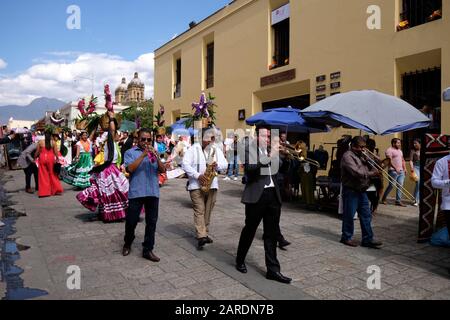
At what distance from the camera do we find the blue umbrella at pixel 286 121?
29.3 feet

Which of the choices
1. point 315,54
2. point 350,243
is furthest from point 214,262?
point 315,54

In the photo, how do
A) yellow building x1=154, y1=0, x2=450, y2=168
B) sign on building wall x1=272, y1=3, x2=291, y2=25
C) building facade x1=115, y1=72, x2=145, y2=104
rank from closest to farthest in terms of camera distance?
yellow building x1=154, y1=0, x2=450, y2=168, sign on building wall x1=272, y1=3, x2=291, y2=25, building facade x1=115, y1=72, x2=145, y2=104

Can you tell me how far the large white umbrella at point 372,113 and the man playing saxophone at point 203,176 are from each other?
109 inches

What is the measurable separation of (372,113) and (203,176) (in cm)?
367

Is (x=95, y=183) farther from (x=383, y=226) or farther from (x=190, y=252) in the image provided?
(x=383, y=226)

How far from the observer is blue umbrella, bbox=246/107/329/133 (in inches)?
351

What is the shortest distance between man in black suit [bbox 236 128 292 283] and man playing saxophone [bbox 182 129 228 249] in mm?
1209

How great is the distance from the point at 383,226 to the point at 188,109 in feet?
50.9

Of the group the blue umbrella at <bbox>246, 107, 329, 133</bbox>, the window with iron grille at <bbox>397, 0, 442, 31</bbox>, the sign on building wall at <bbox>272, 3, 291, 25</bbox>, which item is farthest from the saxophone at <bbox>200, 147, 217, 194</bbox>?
the sign on building wall at <bbox>272, 3, 291, 25</bbox>

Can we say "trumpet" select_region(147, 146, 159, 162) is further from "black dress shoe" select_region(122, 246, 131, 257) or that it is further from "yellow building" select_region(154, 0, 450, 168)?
"yellow building" select_region(154, 0, 450, 168)

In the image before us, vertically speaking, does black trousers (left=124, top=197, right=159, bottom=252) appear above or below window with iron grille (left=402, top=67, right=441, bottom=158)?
below

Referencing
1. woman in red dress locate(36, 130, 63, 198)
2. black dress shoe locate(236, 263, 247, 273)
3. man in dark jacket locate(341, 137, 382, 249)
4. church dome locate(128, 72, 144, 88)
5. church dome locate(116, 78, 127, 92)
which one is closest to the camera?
black dress shoe locate(236, 263, 247, 273)
